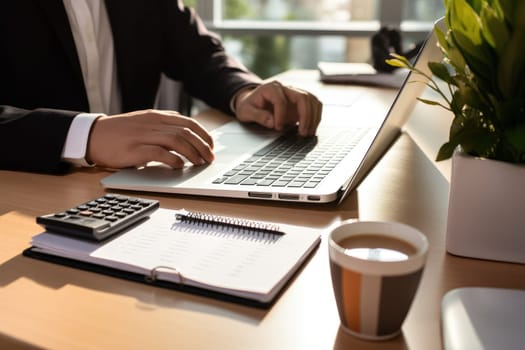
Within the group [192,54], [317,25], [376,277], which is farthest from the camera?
[317,25]

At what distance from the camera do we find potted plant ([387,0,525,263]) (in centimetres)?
57

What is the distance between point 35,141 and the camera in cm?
94

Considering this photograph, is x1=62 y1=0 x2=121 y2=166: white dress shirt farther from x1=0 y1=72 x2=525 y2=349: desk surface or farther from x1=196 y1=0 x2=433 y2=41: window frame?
x1=196 y1=0 x2=433 y2=41: window frame

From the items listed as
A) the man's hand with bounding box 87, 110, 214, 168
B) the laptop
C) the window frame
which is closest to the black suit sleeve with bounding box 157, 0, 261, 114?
the laptop

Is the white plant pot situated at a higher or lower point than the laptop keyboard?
higher

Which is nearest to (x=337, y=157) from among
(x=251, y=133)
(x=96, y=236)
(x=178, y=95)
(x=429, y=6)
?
(x=251, y=133)

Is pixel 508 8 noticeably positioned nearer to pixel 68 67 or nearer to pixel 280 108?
pixel 280 108

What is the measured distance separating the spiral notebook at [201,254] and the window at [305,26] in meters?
2.54

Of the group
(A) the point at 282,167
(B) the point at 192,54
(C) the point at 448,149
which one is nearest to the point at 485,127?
(C) the point at 448,149

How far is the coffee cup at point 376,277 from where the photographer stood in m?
0.47

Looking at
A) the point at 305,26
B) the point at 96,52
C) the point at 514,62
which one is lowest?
the point at 305,26

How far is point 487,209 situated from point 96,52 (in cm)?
110

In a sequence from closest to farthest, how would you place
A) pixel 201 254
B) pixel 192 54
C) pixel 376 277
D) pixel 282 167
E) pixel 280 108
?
pixel 376 277 → pixel 201 254 → pixel 282 167 → pixel 280 108 → pixel 192 54

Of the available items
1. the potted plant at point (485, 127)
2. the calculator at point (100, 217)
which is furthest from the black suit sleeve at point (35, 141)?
the potted plant at point (485, 127)
